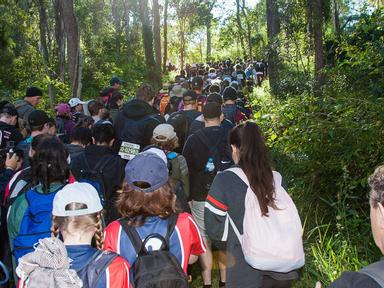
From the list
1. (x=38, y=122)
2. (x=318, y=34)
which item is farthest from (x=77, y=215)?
(x=318, y=34)

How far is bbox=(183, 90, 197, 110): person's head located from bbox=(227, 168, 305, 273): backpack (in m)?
4.03

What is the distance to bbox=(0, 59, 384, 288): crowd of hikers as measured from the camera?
2434mm

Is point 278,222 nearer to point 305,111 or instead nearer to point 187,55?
point 305,111

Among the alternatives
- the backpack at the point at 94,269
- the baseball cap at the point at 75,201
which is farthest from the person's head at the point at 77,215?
the backpack at the point at 94,269

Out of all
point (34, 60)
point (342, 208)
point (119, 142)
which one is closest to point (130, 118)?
point (119, 142)

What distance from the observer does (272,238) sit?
3.15m

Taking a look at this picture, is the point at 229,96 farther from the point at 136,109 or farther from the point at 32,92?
the point at 32,92

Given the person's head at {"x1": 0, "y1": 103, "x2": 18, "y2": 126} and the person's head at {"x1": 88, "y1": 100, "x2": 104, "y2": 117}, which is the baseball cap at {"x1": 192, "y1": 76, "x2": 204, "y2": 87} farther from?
the person's head at {"x1": 0, "y1": 103, "x2": 18, "y2": 126}

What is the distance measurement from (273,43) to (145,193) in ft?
49.7

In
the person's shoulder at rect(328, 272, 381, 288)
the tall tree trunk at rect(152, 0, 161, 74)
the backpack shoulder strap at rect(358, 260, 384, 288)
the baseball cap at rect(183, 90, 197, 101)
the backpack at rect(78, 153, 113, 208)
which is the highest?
the tall tree trunk at rect(152, 0, 161, 74)

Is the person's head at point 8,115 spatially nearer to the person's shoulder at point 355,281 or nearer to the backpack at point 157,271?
the backpack at point 157,271

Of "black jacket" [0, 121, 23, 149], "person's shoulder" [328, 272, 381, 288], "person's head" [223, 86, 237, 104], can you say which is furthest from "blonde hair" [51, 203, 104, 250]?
"person's head" [223, 86, 237, 104]

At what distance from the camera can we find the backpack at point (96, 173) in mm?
4660

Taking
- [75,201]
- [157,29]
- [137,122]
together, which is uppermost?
[157,29]
